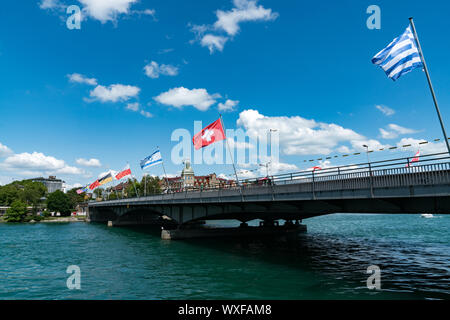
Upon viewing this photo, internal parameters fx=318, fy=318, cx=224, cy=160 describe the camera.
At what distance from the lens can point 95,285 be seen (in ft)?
83.2

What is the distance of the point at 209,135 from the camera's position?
3491 centimetres

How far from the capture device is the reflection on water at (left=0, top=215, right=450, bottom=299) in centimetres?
2267

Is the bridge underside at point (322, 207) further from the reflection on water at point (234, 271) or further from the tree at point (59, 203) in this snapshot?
the tree at point (59, 203)

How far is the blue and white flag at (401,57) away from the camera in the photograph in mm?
18375

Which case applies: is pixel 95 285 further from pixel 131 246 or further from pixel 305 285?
pixel 131 246

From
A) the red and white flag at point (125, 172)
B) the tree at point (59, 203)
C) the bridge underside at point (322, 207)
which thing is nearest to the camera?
the bridge underside at point (322, 207)

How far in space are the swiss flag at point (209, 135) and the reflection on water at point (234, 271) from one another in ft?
42.4

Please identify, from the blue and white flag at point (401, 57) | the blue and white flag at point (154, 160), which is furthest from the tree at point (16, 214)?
the blue and white flag at point (401, 57)

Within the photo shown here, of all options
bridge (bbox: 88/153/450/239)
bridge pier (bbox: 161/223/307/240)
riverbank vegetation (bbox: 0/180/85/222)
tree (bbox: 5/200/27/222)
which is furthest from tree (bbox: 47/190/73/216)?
bridge (bbox: 88/153/450/239)

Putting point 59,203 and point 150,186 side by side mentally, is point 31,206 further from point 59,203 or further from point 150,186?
point 150,186
